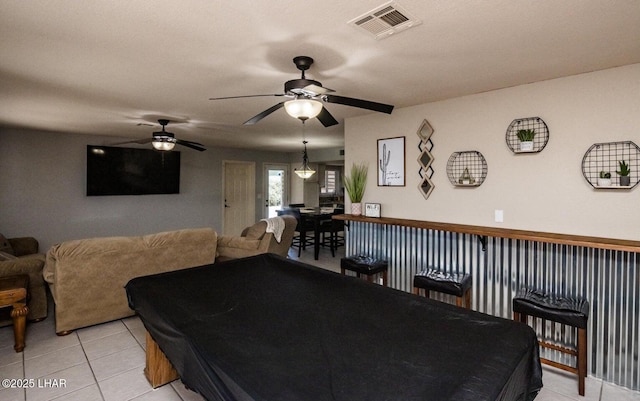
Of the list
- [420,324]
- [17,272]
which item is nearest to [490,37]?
[420,324]

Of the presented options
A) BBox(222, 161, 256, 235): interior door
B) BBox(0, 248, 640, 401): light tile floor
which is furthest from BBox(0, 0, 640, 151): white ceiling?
BBox(222, 161, 256, 235): interior door

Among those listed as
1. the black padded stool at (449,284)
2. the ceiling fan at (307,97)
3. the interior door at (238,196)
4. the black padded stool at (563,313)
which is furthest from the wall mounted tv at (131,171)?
the black padded stool at (563,313)

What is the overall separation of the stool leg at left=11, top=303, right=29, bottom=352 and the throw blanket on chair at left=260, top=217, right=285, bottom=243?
2.57m

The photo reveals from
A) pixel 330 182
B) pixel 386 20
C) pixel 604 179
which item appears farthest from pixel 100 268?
pixel 330 182

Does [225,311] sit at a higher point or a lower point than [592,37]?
lower

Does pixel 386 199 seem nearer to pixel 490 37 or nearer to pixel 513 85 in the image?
pixel 513 85

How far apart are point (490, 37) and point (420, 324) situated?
1.84 metres

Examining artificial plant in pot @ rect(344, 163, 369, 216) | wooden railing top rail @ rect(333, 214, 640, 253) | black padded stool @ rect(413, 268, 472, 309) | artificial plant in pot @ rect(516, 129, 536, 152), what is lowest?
black padded stool @ rect(413, 268, 472, 309)

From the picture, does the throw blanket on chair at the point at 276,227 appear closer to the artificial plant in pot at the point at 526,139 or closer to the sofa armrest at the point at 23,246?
the artificial plant in pot at the point at 526,139

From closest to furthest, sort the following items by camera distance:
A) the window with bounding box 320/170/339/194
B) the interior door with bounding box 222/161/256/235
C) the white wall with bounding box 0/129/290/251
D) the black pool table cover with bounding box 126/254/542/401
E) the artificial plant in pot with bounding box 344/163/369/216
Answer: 1. the black pool table cover with bounding box 126/254/542/401
2. the artificial plant in pot with bounding box 344/163/369/216
3. the white wall with bounding box 0/129/290/251
4. the interior door with bounding box 222/161/256/235
5. the window with bounding box 320/170/339/194

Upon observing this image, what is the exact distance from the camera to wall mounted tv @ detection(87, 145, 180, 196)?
19.5 ft

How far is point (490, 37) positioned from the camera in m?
2.02

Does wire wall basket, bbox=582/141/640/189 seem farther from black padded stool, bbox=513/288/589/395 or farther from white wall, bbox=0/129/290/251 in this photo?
white wall, bbox=0/129/290/251

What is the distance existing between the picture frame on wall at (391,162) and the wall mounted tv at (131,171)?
4.98 m
